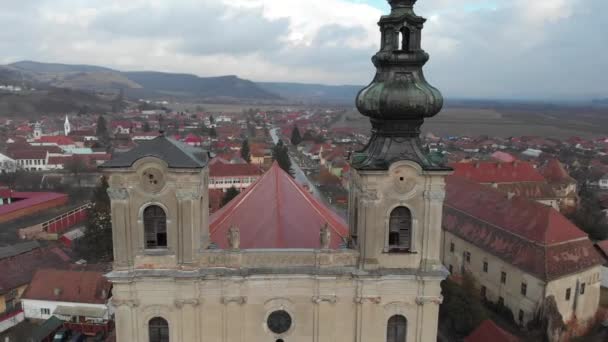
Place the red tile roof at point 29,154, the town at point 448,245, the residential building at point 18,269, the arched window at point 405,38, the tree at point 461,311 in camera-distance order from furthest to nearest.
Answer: the red tile roof at point 29,154, the residential building at point 18,269, the town at point 448,245, the tree at point 461,311, the arched window at point 405,38

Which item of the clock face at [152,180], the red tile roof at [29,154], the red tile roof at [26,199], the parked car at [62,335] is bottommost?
the parked car at [62,335]

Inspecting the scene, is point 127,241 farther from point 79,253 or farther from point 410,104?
point 79,253

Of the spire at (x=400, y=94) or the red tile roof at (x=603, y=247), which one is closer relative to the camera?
the spire at (x=400, y=94)

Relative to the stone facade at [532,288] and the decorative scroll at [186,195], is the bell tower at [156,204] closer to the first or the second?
the decorative scroll at [186,195]

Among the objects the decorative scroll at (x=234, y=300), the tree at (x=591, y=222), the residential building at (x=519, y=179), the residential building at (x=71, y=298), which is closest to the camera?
the decorative scroll at (x=234, y=300)

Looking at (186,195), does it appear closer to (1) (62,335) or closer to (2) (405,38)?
(2) (405,38)

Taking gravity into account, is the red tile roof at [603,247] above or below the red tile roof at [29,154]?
below

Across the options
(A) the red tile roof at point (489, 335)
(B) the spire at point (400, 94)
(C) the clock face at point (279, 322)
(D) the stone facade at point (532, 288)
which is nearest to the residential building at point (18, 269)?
(C) the clock face at point (279, 322)
